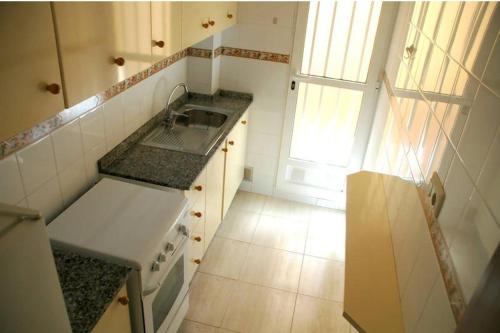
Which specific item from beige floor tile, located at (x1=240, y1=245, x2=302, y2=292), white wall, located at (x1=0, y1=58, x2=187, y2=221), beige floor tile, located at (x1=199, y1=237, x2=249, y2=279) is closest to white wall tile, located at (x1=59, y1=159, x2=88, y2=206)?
white wall, located at (x1=0, y1=58, x2=187, y2=221)

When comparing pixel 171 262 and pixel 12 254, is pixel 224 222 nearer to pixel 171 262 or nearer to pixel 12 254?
pixel 171 262

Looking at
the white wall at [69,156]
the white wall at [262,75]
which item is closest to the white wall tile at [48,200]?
the white wall at [69,156]

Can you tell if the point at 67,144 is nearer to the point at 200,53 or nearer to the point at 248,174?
the point at 200,53

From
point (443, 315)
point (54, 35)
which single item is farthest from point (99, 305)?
point (443, 315)

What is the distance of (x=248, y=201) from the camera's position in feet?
11.3

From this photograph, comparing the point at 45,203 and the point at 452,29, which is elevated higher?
the point at 452,29

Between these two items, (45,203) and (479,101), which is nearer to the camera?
(479,101)

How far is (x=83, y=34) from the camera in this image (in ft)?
4.08

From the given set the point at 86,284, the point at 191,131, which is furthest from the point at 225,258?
the point at 86,284

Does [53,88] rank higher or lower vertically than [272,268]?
higher

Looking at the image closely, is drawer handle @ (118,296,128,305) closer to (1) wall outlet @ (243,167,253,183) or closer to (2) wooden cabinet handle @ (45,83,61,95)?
(2) wooden cabinet handle @ (45,83,61,95)

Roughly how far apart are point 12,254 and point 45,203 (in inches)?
38.8

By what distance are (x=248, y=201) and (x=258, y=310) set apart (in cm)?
118

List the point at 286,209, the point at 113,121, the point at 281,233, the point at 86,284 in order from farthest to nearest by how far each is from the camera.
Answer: the point at 286,209
the point at 281,233
the point at 113,121
the point at 86,284
